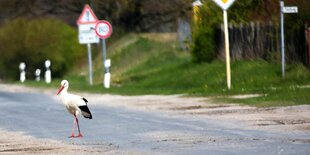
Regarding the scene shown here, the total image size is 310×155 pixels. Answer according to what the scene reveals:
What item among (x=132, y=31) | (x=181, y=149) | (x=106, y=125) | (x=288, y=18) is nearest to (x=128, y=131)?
(x=106, y=125)

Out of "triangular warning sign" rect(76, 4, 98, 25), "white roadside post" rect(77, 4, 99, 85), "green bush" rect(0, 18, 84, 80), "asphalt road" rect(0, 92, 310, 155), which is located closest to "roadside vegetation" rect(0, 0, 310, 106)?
"green bush" rect(0, 18, 84, 80)

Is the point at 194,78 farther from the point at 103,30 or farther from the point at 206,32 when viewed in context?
the point at 206,32

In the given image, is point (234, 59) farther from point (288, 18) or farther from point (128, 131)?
point (128, 131)

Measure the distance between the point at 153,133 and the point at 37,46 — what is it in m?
36.2

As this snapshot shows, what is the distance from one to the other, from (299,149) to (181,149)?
1.59 metres

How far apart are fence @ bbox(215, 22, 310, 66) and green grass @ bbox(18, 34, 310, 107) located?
1.83ft

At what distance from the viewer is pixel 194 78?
34438mm

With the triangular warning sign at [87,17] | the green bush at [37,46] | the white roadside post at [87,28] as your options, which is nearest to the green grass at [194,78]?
the white roadside post at [87,28]

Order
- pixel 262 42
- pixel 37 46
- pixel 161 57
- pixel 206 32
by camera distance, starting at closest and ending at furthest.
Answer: pixel 262 42 → pixel 206 32 → pixel 161 57 → pixel 37 46

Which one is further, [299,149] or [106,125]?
[106,125]

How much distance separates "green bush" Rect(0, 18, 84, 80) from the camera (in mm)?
52219

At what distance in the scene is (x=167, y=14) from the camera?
55.8 metres

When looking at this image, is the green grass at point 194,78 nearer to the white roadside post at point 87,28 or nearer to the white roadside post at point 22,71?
the white roadside post at point 87,28

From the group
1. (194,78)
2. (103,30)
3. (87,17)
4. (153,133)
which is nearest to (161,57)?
(87,17)
